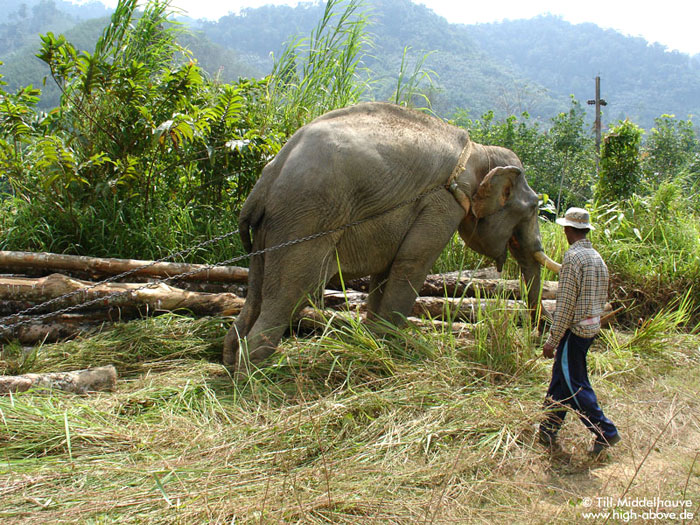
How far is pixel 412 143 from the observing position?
13.8 ft

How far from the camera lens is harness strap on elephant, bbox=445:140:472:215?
4340mm

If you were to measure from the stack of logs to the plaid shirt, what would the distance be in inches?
36.2

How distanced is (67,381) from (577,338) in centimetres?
306

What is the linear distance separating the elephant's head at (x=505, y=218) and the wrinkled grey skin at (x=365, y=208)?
0.01 meters

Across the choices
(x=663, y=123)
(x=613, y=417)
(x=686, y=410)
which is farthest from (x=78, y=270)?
(x=663, y=123)

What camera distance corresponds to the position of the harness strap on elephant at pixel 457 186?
4.34 metres

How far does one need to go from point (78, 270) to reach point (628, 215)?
Result: 22.1 ft

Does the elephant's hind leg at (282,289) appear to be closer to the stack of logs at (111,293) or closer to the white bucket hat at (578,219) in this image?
the stack of logs at (111,293)

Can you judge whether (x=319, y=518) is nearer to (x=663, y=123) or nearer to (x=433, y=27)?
(x=663, y=123)

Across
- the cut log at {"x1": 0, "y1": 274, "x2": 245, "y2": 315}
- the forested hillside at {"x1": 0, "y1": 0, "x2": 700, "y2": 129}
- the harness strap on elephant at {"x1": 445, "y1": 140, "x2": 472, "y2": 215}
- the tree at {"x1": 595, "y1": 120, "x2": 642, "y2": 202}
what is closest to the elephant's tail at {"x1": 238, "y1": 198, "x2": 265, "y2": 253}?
the cut log at {"x1": 0, "y1": 274, "x2": 245, "y2": 315}

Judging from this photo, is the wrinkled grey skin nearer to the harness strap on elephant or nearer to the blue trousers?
the harness strap on elephant

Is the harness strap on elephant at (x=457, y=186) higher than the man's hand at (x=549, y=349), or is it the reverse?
the harness strap on elephant at (x=457, y=186)

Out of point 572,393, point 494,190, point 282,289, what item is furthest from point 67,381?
point 494,190

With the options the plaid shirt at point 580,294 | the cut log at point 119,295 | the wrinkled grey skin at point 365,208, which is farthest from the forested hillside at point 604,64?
the plaid shirt at point 580,294
